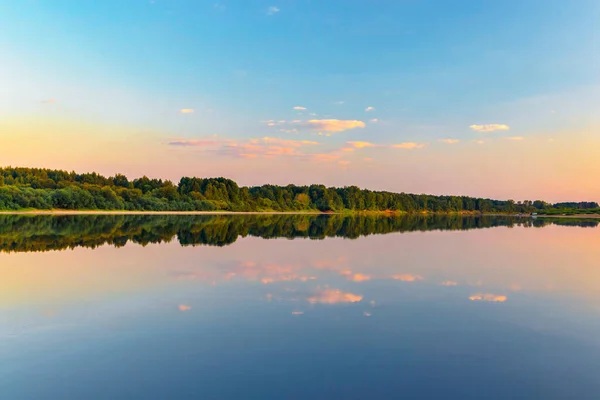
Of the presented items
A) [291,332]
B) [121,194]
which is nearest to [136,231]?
[291,332]

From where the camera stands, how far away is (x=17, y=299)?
1374cm

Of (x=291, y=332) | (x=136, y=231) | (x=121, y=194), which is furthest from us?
(x=121, y=194)

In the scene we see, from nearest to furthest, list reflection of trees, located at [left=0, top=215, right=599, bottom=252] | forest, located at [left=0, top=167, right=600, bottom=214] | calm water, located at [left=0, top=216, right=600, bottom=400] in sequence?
calm water, located at [left=0, top=216, right=600, bottom=400] < reflection of trees, located at [left=0, top=215, right=599, bottom=252] < forest, located at [left=0, top=167, right=600, bottom=214]

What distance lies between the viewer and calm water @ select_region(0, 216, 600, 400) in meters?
7.88

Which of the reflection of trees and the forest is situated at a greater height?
the forest

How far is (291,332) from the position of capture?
35.8 ft

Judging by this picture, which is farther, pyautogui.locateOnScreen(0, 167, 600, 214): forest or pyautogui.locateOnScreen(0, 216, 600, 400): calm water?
pyautogui.locateOnScreen(0, 167, 600, 214): forest

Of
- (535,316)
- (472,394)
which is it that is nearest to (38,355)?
(472,394)

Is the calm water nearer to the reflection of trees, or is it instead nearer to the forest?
the reflection of trees

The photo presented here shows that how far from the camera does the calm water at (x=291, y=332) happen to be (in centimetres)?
788

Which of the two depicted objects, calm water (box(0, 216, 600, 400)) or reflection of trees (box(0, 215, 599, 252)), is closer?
calm water (box(0, 216, 600, 400))

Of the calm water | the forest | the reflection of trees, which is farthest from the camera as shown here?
the forest

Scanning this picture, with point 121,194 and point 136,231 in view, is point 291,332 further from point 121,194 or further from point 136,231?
point 121,194

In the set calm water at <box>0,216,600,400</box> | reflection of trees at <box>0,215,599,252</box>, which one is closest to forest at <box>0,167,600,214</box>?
reflection of trees at <box>0,215,599,252</box>
